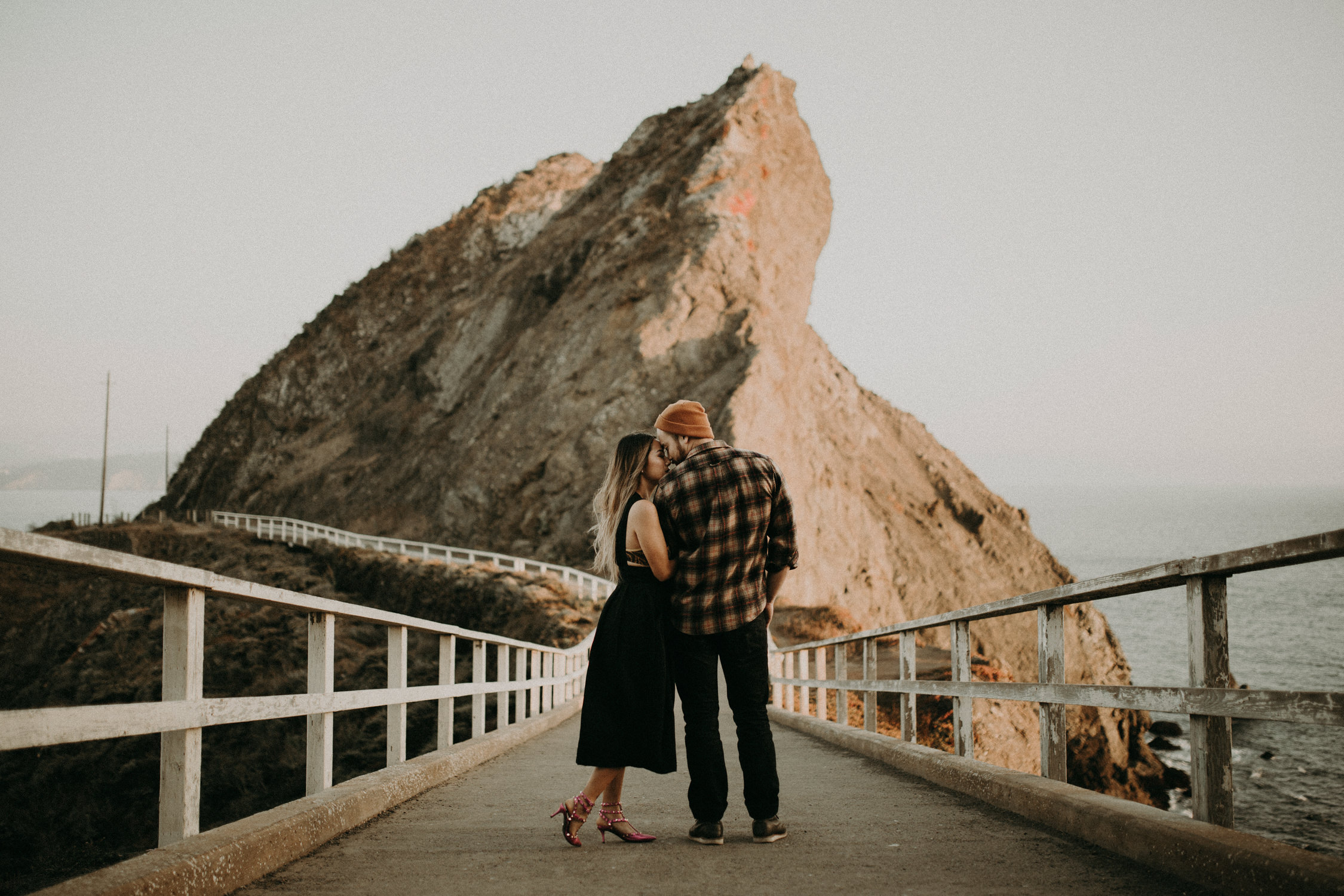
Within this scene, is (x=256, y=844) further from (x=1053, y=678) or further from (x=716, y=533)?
(x=1053, y=678)

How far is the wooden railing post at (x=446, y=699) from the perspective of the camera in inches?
273

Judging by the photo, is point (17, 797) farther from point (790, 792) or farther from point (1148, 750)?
point (1148, 750)

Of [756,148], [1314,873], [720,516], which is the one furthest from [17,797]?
[756,148]

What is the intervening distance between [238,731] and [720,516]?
1859 centimetres

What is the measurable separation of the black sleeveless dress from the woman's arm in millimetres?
94

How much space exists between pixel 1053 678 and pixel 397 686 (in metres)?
3.47

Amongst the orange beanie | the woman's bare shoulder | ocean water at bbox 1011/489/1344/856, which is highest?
the orange beanie

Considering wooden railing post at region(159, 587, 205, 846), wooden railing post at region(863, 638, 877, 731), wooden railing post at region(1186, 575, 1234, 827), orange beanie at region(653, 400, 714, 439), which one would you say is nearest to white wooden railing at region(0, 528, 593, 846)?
wooden railing post at region(159, 587, 205, 846)

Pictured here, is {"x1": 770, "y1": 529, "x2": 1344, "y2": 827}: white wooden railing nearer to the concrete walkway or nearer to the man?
the concrete walkway

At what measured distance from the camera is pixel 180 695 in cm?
333

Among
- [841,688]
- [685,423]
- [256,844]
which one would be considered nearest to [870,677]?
[841,688]

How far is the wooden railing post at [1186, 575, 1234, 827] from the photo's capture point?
3.43m

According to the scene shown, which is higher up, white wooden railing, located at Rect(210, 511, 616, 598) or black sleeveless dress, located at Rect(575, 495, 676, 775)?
white wooden railing, located at Rect(210, 511, 616, 598)

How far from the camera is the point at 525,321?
50438 mm
